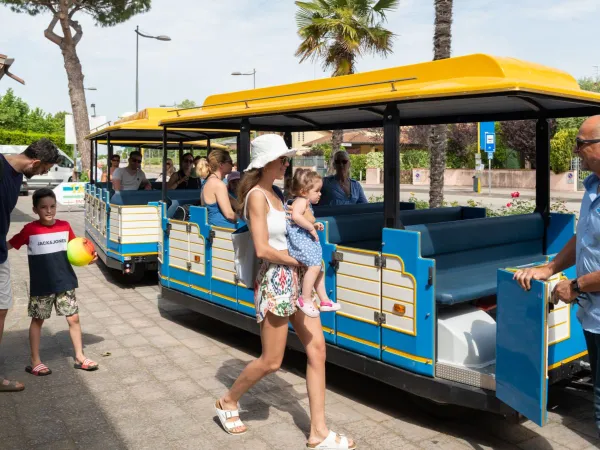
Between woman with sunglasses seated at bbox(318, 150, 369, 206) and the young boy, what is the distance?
3397mm

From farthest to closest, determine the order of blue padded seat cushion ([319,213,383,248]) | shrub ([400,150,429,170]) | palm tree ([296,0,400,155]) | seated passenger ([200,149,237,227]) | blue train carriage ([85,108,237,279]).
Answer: shrub ([400,150,429,170]), palm tree ([296,0,400,155]), blue train carriage ([85,108,237,279]), seated passenger ([200,149,237,227]), blue padded seat cushion ([319,213,383,248])

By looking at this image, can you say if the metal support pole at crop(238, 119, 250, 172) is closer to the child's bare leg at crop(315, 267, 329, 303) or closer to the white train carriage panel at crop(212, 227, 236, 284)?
the white train carriage panel at crop(212, 227, 236, 284)

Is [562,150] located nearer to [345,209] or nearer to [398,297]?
[345,209]

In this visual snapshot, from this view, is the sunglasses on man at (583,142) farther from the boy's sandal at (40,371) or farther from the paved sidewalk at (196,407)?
the boy's sandal at (40,371)

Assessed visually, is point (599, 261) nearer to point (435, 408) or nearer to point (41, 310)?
point (435, 408)

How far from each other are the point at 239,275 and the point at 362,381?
1809mm

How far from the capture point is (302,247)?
12.5 feet

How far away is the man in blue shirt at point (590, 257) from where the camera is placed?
3.03 m

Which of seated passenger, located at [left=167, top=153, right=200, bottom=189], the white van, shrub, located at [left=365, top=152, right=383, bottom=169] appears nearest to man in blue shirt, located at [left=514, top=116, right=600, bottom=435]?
seated passenger, located at [left=167, top=153, right=200, bottom=189]

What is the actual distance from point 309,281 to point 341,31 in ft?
46.3

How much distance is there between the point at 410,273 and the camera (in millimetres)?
4102

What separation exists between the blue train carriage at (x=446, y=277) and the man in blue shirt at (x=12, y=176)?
1761mm

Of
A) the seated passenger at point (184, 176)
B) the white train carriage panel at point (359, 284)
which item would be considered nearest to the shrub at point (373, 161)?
the seated passenger at point (184, 176)

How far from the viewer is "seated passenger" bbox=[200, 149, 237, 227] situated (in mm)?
6156
